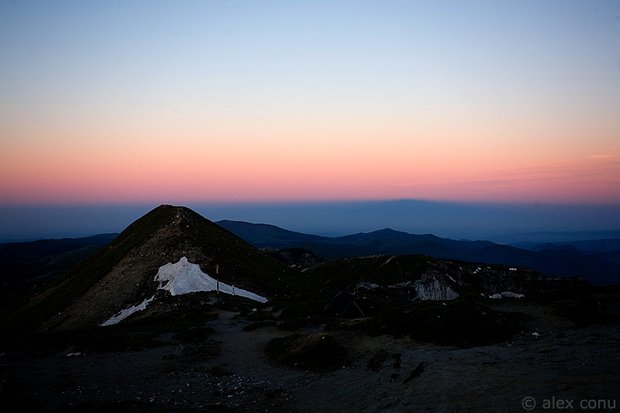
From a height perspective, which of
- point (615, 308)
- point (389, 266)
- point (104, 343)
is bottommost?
point (389, 266)

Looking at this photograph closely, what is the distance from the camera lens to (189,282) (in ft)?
195

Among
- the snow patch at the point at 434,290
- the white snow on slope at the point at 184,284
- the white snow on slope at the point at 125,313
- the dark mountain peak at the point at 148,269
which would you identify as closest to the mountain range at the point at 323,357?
the white snow on slope at the point at 125,313

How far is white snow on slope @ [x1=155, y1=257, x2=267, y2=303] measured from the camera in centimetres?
Answer: 5772

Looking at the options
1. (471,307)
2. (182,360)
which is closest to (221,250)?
(182,360)

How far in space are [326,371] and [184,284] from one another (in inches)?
1654

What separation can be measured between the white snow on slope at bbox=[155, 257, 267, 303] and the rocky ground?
2540 centimetres

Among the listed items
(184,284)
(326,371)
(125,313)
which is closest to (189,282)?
(184,284)

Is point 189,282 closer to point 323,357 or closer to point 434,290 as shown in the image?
point 323,357

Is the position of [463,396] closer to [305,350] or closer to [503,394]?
[503,394]

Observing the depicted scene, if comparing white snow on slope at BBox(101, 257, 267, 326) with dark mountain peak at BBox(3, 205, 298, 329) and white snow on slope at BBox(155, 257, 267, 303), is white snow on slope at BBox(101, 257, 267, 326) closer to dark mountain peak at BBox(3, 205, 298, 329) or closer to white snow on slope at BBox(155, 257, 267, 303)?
white snow on slope at BBox(155, 257, 267, 303)

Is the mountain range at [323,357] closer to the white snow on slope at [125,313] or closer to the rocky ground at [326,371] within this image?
the rocky ground at [326,371]

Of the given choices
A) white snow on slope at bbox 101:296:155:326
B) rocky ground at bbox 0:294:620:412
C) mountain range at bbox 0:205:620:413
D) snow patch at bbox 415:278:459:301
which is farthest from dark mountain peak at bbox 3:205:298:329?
snow patch at bbox 415:278:459:301

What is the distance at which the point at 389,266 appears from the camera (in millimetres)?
124375

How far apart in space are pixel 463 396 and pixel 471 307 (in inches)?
534
